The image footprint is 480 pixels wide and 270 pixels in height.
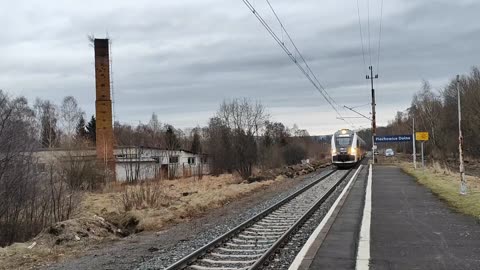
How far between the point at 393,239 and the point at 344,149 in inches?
1574

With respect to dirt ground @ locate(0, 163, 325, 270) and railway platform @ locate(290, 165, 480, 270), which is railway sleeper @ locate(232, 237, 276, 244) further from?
dirt ground @ locate(0, 163, 325, 270)

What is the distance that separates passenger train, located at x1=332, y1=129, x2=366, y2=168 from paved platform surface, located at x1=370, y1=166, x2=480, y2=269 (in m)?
31.2

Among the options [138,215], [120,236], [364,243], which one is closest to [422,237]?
[364,243]

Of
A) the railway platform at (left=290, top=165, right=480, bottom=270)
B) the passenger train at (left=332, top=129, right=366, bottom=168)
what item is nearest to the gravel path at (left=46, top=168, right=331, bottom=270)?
the railway platform at (left=290, top=165, right=480, bottom=270)

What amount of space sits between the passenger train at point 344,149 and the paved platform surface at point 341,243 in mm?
33423

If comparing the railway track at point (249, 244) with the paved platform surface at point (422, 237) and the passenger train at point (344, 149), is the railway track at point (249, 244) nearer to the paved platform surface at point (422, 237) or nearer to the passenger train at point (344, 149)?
the paved platform surface at point (422, 237)

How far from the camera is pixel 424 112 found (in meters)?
105

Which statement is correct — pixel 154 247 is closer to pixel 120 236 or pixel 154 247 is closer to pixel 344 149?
pixel 120 236

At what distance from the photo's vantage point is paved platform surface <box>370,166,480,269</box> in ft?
29.2

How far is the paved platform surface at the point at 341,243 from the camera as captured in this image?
887 centimetres

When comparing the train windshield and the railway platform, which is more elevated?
the train windshield

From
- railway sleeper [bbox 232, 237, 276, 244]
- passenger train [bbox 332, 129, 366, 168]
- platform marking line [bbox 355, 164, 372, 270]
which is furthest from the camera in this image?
passenger train [bbox 332, 129, 366, 168]

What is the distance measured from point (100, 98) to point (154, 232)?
137 ft

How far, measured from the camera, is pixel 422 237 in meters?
11.6
